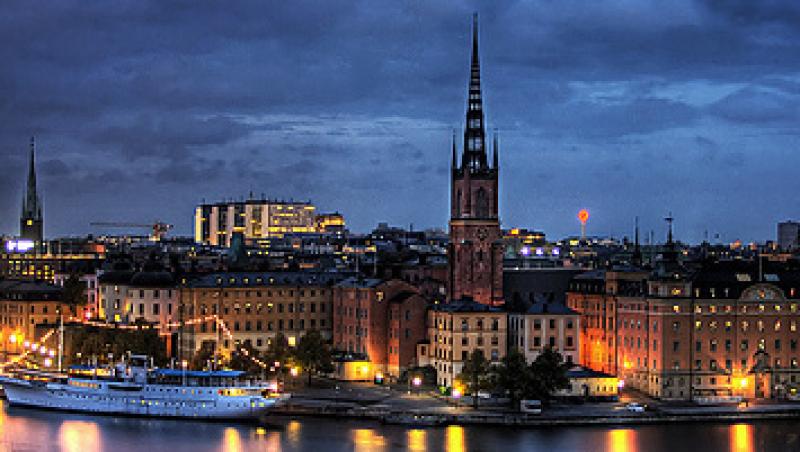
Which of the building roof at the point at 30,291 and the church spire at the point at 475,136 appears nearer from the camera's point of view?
the church spire at the point at 475,136

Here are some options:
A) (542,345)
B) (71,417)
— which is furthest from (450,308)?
(71,417)

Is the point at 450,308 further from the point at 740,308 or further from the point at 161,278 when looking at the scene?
the point at 161,278

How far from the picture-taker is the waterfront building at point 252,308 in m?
90.9

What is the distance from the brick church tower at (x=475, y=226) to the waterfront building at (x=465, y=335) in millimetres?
6218

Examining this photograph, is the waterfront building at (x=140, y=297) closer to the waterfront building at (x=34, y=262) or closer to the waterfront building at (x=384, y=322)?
the waterfront building at (x=384, y=322)

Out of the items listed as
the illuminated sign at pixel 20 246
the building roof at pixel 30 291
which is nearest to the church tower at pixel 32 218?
the illuminated sign at pixel 20 246

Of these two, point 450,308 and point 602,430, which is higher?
point 450,308

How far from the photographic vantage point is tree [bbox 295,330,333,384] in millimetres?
82500

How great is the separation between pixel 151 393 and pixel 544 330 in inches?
878

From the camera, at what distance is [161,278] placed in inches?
3743

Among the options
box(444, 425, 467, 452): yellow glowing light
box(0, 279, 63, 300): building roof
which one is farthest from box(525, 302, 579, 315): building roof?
box(0, 279, 63, 300): building roof

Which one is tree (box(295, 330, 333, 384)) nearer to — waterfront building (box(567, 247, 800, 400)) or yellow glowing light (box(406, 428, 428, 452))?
yellow glowing light (box(406, 428, 428, 452))

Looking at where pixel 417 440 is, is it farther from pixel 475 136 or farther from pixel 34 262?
pixel 34 262

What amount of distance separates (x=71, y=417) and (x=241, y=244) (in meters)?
52.3
